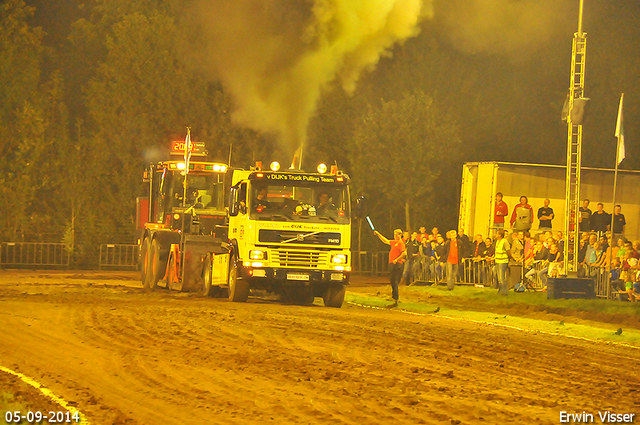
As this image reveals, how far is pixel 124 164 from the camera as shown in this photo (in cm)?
4953

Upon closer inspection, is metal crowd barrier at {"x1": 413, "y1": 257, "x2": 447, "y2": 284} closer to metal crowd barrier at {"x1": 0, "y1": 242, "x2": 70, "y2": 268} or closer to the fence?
the fence

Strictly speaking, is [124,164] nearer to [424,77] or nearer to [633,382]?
[424,77]

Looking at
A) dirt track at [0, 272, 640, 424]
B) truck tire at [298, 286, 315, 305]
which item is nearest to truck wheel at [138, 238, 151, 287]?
truck tire at [298, 286, 315, 305]

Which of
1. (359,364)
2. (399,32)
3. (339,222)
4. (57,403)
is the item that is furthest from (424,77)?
(57,403)

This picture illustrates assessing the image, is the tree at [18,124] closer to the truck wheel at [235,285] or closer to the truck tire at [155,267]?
the truck tire at [155,267]

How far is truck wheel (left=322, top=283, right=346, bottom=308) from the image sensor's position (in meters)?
22.7

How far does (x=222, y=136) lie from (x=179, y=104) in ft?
10.3

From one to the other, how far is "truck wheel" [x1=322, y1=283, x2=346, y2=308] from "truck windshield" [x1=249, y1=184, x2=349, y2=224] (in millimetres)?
1876

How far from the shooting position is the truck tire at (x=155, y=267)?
88.1 ft

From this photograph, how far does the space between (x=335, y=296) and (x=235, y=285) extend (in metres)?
2.49

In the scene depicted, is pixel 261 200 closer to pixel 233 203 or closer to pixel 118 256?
pixel 233 203

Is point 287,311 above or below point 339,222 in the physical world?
below

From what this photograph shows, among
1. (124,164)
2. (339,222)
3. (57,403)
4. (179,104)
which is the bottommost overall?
(57,403)

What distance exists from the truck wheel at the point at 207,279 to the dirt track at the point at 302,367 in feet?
16.3
